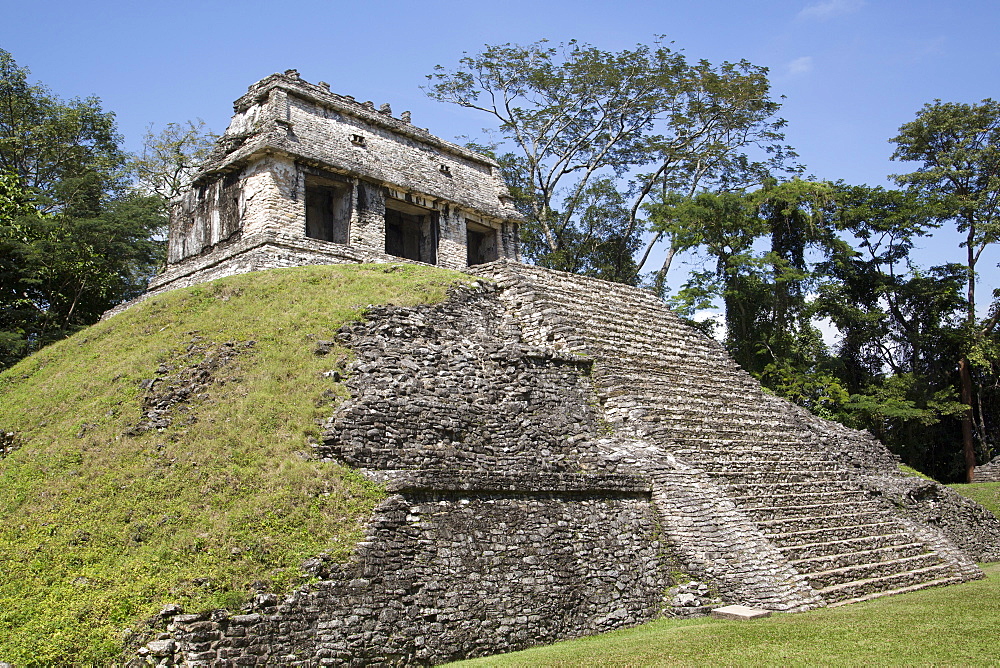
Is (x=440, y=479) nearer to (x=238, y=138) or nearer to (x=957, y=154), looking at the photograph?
(x=238, y=138)

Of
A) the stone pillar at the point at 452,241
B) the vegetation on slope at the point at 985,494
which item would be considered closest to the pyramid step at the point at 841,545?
the vegetation on slope at the point at 985,494

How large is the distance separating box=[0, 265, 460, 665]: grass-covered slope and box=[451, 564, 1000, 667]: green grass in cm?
240

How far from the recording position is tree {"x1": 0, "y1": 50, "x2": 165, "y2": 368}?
20.5 meters

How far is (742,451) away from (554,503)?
3809 mm

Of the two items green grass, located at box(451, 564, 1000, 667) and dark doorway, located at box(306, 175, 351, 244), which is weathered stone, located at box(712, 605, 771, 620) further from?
dark doorway, located at box(306, 175, 351, 244)

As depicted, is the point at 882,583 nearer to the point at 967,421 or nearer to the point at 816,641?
the point at 816,641

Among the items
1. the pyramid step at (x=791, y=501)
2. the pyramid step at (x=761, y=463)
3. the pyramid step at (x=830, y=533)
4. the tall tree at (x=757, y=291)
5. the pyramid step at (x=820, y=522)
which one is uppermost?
the tall tree at (x=757, y=291)

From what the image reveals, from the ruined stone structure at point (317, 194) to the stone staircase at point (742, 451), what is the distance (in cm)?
430

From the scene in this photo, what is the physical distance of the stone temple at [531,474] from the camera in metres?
8.12

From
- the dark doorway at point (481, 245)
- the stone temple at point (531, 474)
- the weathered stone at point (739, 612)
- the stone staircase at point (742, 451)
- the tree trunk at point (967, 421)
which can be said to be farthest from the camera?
the tree trunk at point (967, 421)

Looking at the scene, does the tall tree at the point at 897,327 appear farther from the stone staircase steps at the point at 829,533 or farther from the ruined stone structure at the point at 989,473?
the stone staircase steps at the point at 829,533

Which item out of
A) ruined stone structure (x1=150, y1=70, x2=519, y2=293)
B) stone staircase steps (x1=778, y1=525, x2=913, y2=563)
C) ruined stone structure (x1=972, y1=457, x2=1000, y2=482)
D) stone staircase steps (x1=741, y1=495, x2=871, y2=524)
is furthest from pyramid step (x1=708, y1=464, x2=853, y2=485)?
ruined stone structure (x1=972, y1=457, x2=1000, y2=482)

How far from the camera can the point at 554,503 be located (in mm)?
9812

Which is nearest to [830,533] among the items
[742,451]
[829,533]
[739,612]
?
[829,533]
